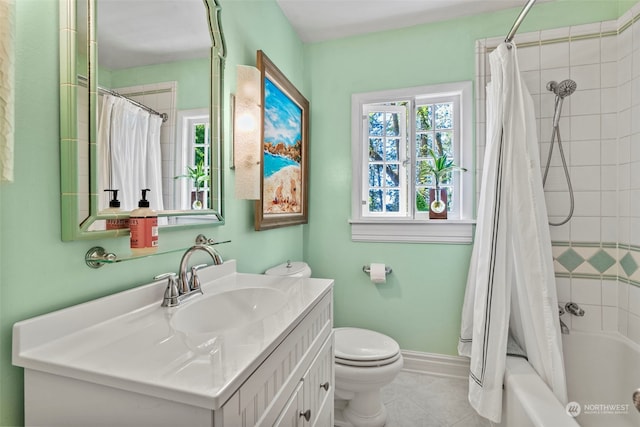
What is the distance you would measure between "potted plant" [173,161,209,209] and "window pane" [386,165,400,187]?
140 centimetres

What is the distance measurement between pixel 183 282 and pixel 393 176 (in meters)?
1.65

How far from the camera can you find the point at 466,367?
6.61ft

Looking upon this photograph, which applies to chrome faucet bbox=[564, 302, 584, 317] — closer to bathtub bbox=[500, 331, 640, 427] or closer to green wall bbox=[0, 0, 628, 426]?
bathtub bbox=[500, 331, 640, 427]

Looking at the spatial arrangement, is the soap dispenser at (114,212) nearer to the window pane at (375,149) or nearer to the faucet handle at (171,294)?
the faucet handle at (171,294)

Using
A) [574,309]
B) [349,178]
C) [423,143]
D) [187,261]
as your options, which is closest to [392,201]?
[349,178]

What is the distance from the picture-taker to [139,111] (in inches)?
38.6

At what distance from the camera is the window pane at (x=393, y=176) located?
2.24 m

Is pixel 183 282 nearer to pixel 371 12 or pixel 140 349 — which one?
pixel 140 349

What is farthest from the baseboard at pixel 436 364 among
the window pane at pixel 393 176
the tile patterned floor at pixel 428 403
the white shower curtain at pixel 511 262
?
the window pane at pixel 393 176

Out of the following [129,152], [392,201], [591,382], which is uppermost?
[129,152]

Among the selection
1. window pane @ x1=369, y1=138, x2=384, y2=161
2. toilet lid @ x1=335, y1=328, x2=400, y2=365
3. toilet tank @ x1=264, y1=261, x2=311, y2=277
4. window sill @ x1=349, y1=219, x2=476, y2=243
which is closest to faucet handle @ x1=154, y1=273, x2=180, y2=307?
toilet tank @ x1=264, y1=261, x2=311, y2=277

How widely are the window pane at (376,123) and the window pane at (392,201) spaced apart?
0.45 meters

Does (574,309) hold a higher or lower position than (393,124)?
lower

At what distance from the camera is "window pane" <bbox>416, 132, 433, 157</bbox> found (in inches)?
85.3
